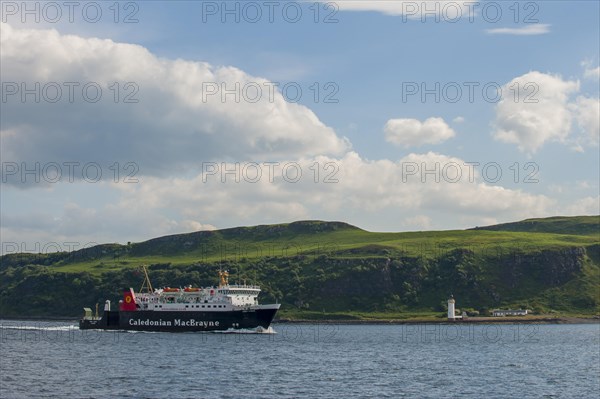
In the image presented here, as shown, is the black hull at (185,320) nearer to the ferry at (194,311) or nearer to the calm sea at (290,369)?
the ferry at (194,311)

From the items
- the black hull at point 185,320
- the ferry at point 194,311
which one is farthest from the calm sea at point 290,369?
the ferry at point 194,311

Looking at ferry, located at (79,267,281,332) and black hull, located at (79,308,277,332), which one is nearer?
black hull, located at (79,308,277,332)

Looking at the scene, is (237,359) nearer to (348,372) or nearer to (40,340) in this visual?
(348,372)

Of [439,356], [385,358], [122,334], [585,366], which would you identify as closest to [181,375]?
[385,358]

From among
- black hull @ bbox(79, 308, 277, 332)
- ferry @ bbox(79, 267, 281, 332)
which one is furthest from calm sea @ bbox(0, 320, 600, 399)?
ferry @ bbox(79, 267, 281, 332)

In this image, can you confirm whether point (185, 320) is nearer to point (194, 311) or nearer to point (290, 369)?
point (194, 311)

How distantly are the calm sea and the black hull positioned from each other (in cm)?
1266

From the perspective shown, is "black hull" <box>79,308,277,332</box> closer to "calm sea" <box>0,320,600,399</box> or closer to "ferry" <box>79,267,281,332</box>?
"ferry" <box>79,267,281,332</box>

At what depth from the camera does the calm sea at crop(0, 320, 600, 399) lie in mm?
61656

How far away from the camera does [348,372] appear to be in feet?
247

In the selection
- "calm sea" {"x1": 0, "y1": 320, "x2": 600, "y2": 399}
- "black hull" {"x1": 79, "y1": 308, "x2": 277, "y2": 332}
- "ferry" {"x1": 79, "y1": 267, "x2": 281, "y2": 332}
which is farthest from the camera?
"ferry" {"x1": 79, "y1": 267, "x2": 281, "y2": 332}

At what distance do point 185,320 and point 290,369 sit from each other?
221 feet

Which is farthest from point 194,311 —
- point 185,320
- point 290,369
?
point 290,369

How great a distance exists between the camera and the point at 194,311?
141 metres
